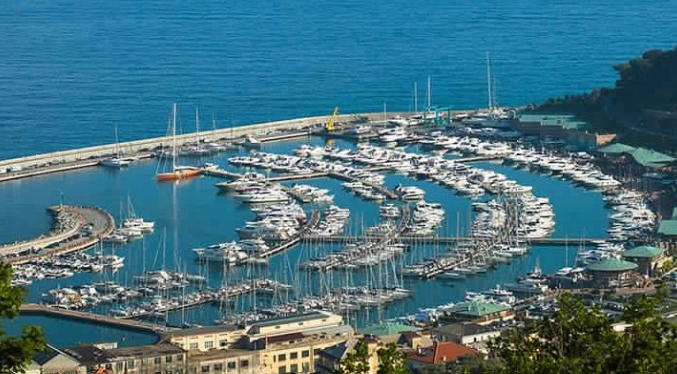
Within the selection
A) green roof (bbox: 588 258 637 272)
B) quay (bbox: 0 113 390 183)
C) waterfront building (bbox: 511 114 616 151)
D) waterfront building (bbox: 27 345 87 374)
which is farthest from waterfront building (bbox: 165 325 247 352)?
waterfront building (bbox: 511 114 616 151)

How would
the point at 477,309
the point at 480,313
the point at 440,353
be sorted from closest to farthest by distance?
the point at 440,353 < the point at 480,313 < the point at 477,309

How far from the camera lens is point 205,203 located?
170 ft

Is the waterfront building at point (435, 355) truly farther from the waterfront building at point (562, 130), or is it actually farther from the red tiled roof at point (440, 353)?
the waterfront building at point (562, 130)

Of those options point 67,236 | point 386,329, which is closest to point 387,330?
point 386,329

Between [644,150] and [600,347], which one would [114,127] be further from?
[600,347]

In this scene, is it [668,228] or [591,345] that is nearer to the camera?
[591,345]

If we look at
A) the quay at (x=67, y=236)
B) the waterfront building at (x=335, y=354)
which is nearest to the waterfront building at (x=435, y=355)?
the waterfront building at (x=335, y=354)

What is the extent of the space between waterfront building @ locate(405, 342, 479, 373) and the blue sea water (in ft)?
104

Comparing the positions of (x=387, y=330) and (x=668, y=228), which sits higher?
(x=387, y=330)

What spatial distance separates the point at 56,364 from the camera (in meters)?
29.9

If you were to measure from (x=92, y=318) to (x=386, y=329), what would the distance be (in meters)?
6.05

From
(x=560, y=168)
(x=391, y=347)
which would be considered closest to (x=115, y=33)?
(x=560, y=168)

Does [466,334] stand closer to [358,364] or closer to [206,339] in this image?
[206,339]

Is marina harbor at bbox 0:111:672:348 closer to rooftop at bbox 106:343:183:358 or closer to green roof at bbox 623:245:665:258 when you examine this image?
green roof at bbox 623:245:665:258
